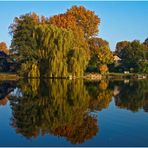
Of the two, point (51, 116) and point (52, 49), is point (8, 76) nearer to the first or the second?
point (52, 49)

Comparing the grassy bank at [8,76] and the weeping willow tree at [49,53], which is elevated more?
the weeping willow tree at [49,53]

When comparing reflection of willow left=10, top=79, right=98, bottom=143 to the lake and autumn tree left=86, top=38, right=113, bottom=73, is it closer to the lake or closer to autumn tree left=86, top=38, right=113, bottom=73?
the lake

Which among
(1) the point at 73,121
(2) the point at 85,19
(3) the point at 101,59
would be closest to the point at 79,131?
(1) the point at 73,121

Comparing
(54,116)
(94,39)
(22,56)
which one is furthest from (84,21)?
(54,116)

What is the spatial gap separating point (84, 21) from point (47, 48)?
26889 mm

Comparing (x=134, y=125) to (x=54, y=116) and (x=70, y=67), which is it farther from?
(x=70, y=67)

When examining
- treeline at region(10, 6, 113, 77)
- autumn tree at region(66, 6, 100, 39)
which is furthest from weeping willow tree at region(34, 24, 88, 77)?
autumn tree at region(66, 6, 100, 39)

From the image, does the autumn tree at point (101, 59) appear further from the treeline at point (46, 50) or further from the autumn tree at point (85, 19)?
the treeline at point (46, 50)

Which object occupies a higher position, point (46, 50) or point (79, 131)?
point (46, 50)

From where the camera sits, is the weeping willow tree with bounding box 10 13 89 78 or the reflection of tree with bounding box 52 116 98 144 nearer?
the reflection of tree with bounding box 52 116 98 144

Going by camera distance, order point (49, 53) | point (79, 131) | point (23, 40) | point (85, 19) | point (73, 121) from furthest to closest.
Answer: point (85, 19), point (23, 40), point (49, 53), point (73, 121), point (79, 131)

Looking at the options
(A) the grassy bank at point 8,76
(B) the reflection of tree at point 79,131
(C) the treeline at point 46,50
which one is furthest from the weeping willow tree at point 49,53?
(B) the reflection of tree at point 79,131

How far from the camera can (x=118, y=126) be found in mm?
16938

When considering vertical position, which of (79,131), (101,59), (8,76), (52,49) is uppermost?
(52,49)
